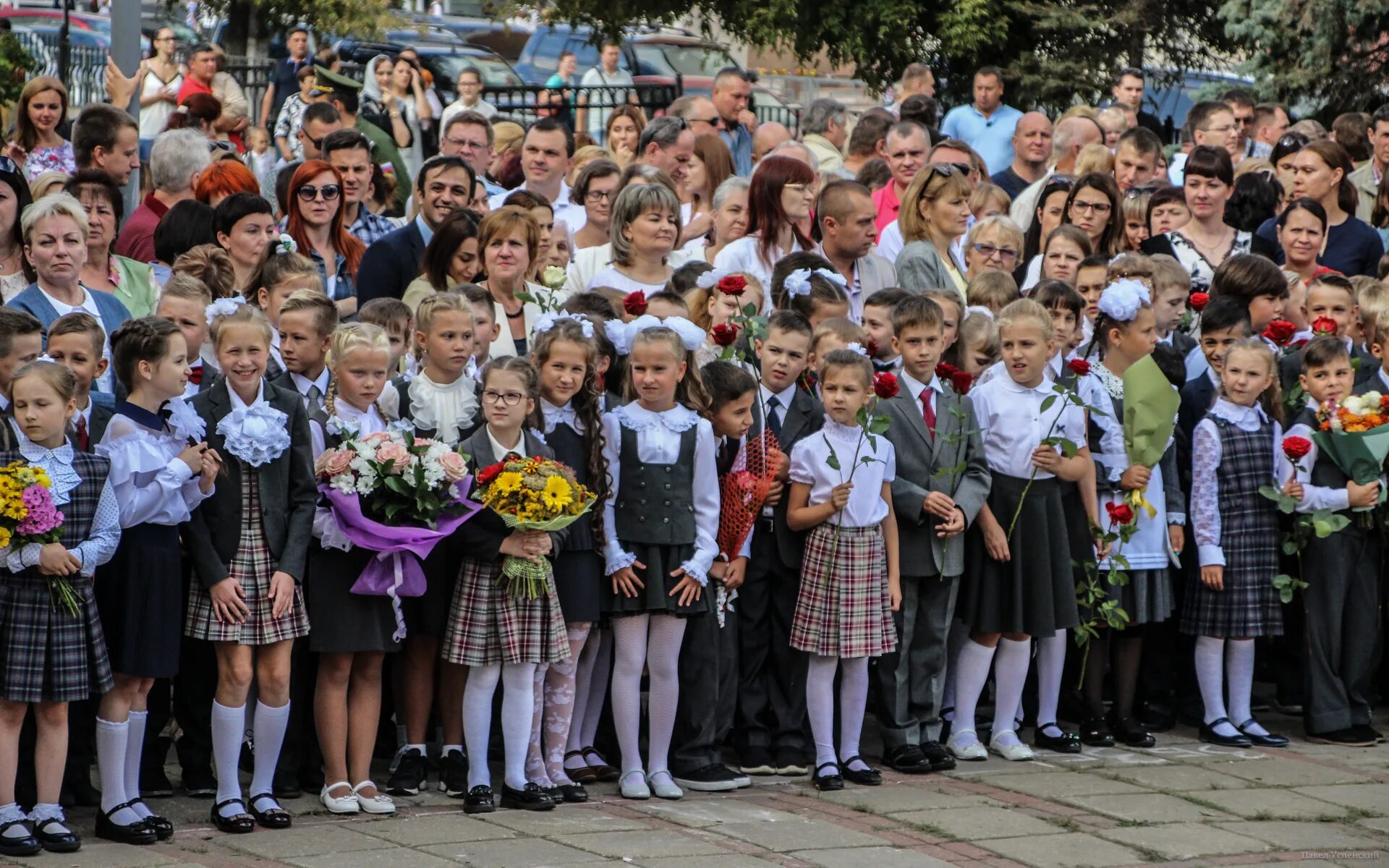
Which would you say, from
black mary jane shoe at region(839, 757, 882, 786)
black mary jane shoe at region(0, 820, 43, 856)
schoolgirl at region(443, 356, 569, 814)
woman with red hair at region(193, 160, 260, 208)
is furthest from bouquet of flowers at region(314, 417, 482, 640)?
woman with red hair at region(193, 160, 260, 208)

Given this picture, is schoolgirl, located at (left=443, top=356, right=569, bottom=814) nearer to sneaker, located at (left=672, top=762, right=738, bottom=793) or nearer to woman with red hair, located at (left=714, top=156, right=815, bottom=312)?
sneaker, located at (left=672, top=762, right=738, bottom=793)

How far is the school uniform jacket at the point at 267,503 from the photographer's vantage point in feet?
20.9

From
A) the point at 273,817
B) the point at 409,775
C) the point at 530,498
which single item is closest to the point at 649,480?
the point at 530,498

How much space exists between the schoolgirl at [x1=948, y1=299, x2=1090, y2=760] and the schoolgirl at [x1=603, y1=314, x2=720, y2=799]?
1.31 meters

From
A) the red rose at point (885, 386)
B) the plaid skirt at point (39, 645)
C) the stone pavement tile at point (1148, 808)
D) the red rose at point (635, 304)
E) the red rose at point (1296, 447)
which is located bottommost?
the stone pavement tile at point (1148, 808)

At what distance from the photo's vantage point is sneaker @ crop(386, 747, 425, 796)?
6.95m

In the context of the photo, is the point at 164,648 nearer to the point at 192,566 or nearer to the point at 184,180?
the point at 192,566

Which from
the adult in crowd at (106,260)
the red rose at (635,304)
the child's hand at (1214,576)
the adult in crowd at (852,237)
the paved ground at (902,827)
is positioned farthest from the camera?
the adult in crowd at (852,237)

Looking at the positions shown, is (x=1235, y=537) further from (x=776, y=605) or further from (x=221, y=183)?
(x=221, y=183)

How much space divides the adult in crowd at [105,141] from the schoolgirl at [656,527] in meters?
3.16

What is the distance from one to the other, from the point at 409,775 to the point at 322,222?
2.93 metres

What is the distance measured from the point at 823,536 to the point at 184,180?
3689 mm

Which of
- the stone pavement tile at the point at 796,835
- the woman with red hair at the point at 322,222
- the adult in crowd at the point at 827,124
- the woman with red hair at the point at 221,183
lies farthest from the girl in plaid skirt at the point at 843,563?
the adult in crowd at the point at 827,124

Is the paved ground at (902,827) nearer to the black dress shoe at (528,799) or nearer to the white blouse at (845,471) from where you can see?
the black dress shoe at (528,799)
